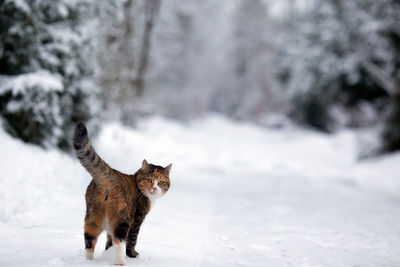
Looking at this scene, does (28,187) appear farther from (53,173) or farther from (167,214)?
(167,214)

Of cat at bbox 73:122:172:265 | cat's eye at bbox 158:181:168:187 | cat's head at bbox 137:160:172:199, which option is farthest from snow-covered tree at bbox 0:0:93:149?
cat at bbox 73:122:172:265

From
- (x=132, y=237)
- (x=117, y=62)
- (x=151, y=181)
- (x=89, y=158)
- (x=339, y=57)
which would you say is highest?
(x=339, y=57)

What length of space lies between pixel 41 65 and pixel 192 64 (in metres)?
28.4

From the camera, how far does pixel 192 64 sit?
3553cm

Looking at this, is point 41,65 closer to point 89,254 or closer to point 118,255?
point 89,254

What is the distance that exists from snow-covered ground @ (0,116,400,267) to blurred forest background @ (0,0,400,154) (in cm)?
123

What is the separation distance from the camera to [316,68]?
78.5 ft

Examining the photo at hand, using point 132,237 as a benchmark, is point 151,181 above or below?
above

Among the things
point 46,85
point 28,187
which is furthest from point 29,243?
point 46,85

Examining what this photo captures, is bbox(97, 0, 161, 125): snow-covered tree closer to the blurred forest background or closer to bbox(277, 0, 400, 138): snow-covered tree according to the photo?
the blurred forest background

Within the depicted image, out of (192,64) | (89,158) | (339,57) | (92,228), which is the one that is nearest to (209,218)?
(92,228)

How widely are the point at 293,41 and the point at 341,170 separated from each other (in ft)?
54.9

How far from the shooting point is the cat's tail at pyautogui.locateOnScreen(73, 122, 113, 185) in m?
2.90

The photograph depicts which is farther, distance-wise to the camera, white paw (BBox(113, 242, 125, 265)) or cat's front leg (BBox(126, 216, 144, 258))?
cat's front leg (BBox(126, 216, 144, 258))
